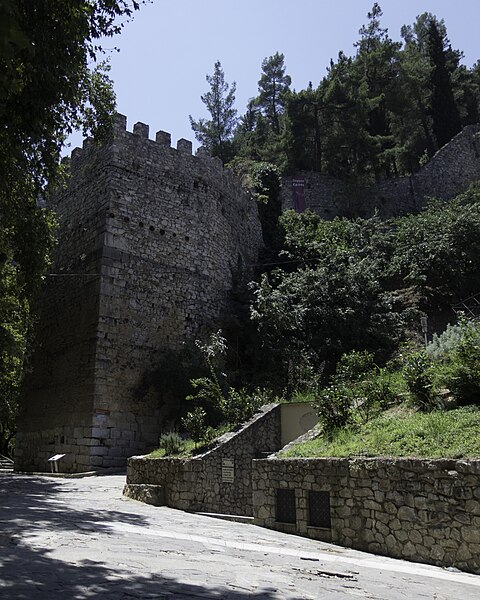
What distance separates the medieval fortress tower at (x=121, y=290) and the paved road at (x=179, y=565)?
6547 mm

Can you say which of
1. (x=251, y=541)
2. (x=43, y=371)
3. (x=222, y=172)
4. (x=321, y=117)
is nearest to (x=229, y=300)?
(x=222, y=172)

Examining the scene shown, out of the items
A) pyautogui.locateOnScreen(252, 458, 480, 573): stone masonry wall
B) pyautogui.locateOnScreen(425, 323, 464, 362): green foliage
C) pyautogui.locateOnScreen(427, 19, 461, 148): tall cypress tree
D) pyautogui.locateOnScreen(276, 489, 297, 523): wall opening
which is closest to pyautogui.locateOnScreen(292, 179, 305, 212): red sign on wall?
pyautogui.locateOnScreen(427, 19, 461, 148): tall cypress tree

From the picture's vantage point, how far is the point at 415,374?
26.8 ft

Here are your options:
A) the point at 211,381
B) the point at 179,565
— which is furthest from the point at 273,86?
the point at 179,565

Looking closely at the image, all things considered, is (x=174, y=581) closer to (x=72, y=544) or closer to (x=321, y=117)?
(x=72, y=544)

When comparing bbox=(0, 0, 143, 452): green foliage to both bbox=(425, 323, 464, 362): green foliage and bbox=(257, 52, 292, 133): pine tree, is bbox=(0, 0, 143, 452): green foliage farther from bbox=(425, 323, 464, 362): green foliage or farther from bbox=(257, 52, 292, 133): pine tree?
bbox=(257, 52, 292, 133): pine tree

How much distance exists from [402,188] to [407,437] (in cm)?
2678

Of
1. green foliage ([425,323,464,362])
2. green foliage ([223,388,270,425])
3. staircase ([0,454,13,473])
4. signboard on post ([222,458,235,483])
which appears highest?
green foliage ([425,323,464,362])

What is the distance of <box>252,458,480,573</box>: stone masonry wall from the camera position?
565cm

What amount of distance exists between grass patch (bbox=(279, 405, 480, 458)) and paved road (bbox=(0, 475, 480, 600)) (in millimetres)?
1288

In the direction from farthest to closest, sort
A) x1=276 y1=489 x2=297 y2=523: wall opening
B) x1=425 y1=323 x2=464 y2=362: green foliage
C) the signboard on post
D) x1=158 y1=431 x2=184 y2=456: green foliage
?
1. x1=158 y1=431 x2=184 y2=456: green foliage
2. the signboard on post
3. x1=425 y1=323 x2=464 y2=362: green foliage
4. x1=276 y1=489 x2=297 y2=523: wall opening

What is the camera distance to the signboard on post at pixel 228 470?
33.9ft

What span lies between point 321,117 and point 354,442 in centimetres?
2730

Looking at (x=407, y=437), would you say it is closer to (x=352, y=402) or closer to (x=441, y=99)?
(x=352, y=402)
